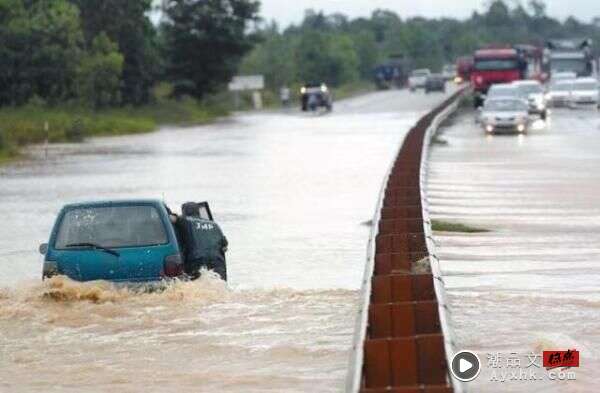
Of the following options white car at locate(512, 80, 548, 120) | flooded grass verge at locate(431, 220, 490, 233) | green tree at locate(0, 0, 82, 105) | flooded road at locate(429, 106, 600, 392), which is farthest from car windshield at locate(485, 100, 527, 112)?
flooded grass verge at locate(431, 220, 490, 233)

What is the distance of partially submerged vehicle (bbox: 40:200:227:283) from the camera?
16.5m

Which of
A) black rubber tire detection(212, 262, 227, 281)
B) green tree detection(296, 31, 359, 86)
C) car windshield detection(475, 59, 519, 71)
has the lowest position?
green tree detection(296, 31, 359, 86)

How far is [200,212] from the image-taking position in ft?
62.2

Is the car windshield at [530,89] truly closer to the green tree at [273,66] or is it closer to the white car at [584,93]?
the white car at [584,93]

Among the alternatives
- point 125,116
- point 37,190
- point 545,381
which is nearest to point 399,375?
point 545,381

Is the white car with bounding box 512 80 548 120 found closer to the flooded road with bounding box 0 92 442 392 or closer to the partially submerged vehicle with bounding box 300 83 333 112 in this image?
the flooded road with bounding box 0 92 442 392

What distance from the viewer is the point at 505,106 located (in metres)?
57.3

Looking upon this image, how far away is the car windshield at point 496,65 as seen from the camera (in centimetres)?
8181

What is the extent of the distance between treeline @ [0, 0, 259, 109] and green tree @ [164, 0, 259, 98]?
56 mm

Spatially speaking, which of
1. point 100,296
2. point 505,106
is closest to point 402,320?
point 100,296

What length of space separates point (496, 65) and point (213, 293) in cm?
6669

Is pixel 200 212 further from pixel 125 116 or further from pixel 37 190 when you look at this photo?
pixel 125 116

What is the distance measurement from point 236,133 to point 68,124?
21.8ft

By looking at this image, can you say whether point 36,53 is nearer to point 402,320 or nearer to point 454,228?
point 454,228
